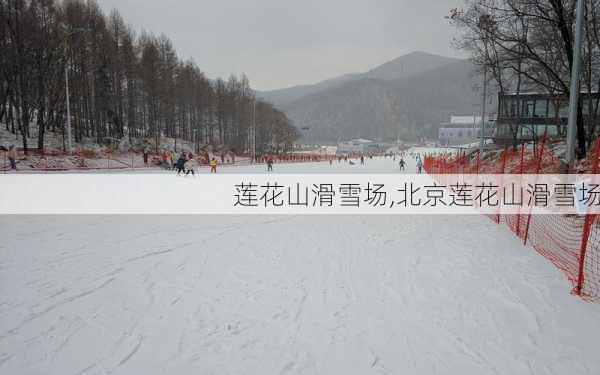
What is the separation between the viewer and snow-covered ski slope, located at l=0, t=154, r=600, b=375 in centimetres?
329

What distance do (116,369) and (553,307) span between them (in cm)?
529

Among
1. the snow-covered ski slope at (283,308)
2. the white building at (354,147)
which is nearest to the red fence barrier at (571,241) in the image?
the snow-covered ski slope at (283,308)

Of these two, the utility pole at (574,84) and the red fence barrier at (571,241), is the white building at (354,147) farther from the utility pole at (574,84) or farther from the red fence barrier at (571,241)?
the utility pole at (574,84)

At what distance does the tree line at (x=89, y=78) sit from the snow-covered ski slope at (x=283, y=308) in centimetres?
2604

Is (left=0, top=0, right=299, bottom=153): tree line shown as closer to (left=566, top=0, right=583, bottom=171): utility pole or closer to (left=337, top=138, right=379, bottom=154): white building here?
(left=566, top=0, right=583, bottom=171): utility pole

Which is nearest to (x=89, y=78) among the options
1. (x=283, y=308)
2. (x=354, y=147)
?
(x=283, y=308)

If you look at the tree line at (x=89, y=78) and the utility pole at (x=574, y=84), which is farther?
the tree line at (x=89, y=78)

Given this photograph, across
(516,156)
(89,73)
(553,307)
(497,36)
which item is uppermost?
(89,73)

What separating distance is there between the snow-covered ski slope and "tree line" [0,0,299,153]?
26.0 m

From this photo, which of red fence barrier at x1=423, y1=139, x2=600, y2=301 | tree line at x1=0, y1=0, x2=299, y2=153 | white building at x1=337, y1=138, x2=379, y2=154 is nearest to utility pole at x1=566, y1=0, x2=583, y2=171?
red fence barrier at x1=423, y1=139, x2=600, y2=301

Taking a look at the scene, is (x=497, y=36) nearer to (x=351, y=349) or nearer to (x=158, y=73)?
(x=351, y=349)

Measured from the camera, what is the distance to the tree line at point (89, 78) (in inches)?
1220

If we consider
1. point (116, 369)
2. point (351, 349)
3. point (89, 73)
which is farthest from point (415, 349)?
point (89, 73)

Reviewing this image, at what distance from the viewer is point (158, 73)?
49.5 m
